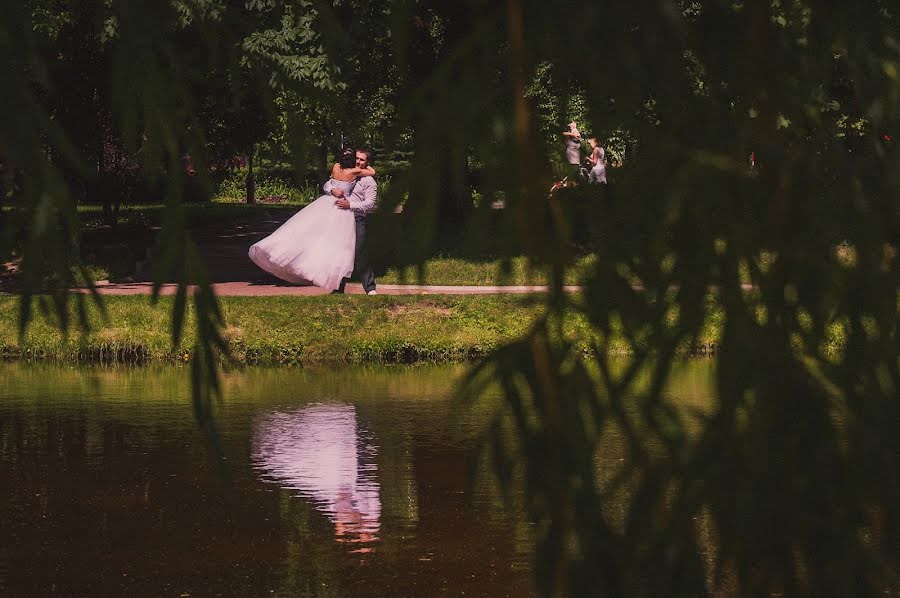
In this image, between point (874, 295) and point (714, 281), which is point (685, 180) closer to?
point (714, 281)

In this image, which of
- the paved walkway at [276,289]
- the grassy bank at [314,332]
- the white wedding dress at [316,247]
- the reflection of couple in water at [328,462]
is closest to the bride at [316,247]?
the white wedding dress at [316,247]

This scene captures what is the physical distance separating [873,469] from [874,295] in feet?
0.82

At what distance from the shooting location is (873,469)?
251cm

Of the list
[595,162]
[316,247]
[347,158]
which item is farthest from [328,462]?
[316,247]

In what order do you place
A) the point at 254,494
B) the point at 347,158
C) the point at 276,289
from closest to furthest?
1. the point at 254,494
2. the point at 347,158
3. the point at 276,289

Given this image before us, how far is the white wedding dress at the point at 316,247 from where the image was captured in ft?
60.1

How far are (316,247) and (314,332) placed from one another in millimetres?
3409

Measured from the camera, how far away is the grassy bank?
14.8m

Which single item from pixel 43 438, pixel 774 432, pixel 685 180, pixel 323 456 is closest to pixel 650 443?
pixel 774 432

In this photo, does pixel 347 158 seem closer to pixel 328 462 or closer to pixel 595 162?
pixel 328 462

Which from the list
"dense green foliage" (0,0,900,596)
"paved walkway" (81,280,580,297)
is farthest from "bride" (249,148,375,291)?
"dense green foliage" (0,0,900,596)

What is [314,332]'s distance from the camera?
15.2 meters

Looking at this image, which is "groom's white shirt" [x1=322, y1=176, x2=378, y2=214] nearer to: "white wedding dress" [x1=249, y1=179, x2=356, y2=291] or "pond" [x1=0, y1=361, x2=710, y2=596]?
"white wedding dress" [x1=249, y1=179, x2=356, y2=291]

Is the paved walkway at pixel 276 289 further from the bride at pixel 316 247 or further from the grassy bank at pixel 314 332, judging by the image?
the grassy bank at pixel 314 332
